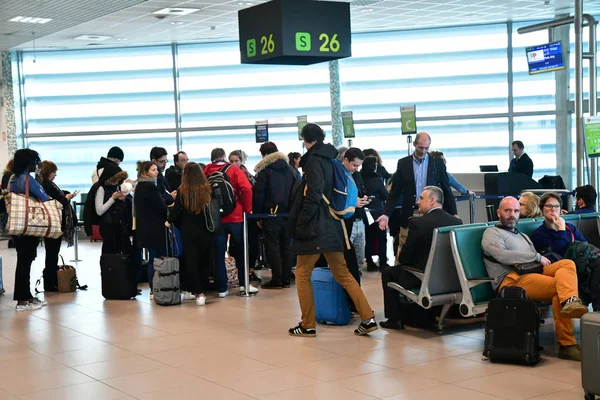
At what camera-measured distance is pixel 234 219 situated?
29.5ft

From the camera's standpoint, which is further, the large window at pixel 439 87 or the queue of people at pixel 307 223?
the large window at pixel 439 87

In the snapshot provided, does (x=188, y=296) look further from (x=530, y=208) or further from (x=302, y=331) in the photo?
(x=530, y=208)

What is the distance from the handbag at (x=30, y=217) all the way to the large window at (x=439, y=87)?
35.6 ft

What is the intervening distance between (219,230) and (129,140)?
11588 millimetres

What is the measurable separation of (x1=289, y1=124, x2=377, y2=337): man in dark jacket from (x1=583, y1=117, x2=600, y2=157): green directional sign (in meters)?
4.50

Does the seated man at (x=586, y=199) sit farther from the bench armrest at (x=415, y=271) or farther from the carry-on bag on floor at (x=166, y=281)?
the carry-on bag on floor at (x=166, y=281)

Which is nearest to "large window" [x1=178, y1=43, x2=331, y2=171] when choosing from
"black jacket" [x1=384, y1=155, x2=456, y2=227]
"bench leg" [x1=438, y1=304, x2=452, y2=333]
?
"black jacket" [x1=384, y1=155, x2=456, y2=227]

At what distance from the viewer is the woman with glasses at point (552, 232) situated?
644 centimetres

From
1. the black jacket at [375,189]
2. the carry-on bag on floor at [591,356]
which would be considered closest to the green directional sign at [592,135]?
the black jacket at [375,189]

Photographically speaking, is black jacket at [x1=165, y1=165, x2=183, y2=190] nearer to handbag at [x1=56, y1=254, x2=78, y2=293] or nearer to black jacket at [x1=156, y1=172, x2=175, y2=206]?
black jacket at [x1=156, y1=172, x2=175, y2=206]

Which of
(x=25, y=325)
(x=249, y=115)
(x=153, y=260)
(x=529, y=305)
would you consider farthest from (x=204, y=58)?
(x=529, y=305)

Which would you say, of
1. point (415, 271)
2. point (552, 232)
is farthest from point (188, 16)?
point (552, 232)

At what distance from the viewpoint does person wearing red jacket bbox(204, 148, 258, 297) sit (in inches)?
349

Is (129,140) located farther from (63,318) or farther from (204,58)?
(63,318)
